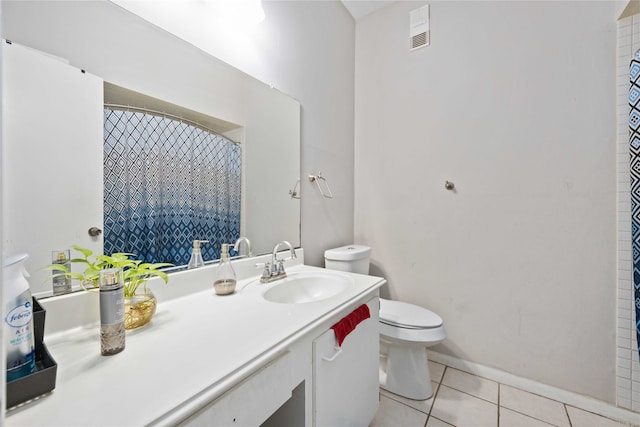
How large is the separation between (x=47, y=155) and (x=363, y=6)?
2262 mm

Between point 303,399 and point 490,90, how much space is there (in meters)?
1.95

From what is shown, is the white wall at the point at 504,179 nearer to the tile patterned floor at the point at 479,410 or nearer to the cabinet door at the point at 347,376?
the tile patterned floor at the point at 479,410

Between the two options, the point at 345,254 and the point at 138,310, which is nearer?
the point at 138,310

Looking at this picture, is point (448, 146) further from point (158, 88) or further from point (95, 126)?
point (95, 126)

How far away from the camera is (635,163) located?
1260mm

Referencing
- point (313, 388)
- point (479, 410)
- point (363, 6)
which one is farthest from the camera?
point (363, 6)

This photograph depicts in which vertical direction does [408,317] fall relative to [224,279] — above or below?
below

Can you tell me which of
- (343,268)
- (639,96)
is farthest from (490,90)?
(343,268)

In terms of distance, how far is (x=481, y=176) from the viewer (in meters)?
1.70

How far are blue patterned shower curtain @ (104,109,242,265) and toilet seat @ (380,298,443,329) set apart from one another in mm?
984

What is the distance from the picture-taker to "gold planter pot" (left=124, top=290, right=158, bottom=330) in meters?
0.74

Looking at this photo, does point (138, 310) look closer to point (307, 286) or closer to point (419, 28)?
point (307, 286)

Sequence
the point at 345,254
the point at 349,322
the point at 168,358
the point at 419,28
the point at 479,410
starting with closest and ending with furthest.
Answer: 1. the point at 168,358
2. the point at 349,322
3. the point at 479,410
4. the point at 345,254
5. the point at 419,28

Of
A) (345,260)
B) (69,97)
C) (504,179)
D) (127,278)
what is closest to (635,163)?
(504,179)
